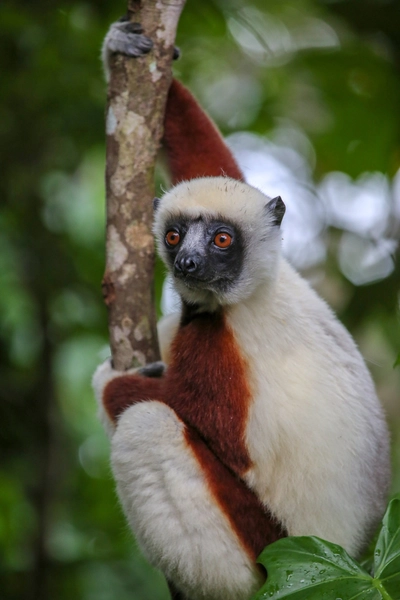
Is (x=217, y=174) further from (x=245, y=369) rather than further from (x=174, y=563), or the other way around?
(x=174, y=563)

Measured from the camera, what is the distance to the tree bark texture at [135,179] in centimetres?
389

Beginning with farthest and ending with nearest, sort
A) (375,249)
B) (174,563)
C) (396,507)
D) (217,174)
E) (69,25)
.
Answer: (375,249), (69,25), (217,174), (174,563), (396,507)

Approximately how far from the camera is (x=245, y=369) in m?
3.83

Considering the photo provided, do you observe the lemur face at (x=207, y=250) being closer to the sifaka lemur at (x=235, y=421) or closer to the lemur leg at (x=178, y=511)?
the sifaka lemur at (x=235, y=421)

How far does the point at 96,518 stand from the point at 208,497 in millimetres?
3874

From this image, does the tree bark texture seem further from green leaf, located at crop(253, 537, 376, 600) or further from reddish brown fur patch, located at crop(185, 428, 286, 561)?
green leaf, located at crop(253, 537, 376, 600)

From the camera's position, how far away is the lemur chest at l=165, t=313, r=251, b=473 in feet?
12.4

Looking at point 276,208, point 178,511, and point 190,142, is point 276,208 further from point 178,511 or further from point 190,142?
point 178,511

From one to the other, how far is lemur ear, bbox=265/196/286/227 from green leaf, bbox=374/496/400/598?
6.09 feet

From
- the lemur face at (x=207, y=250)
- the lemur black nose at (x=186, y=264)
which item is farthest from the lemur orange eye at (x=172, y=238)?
the lemur black nose at (x=186, y=264)

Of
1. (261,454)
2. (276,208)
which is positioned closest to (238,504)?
(261,454)

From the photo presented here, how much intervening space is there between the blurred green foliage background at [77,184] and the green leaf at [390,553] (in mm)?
2927

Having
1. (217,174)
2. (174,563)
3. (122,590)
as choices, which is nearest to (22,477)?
(122,590)

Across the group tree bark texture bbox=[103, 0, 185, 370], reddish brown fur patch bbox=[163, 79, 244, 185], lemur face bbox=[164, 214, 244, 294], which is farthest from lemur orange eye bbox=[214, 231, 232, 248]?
reddish brown fur patch bbox=[163, 79, 244, 185]
